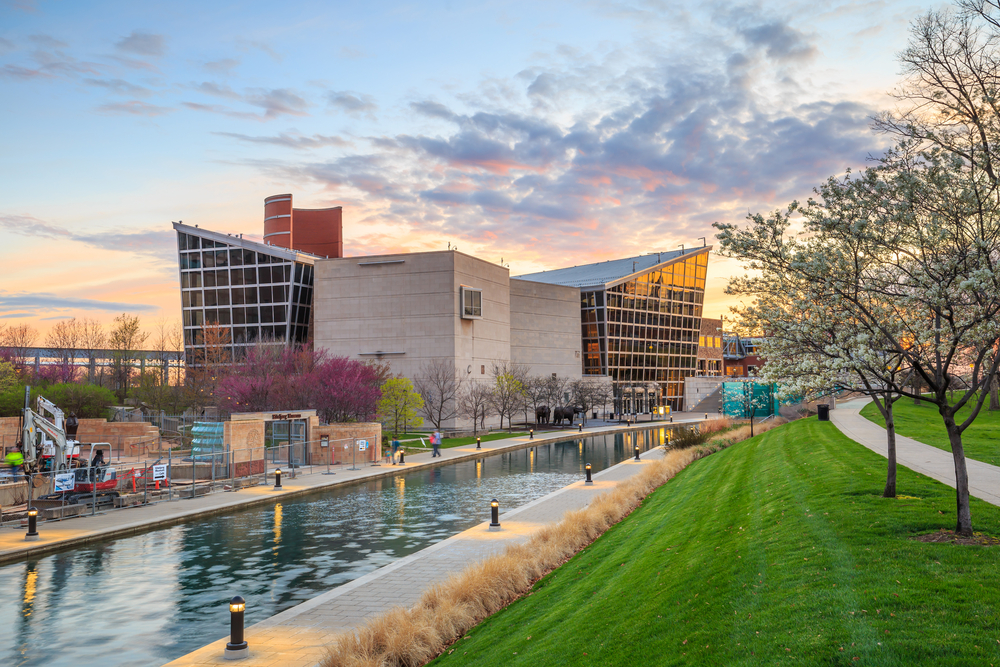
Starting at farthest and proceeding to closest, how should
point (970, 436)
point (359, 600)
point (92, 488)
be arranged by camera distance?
point (970, 436), point (92, 488), point (359, 600)

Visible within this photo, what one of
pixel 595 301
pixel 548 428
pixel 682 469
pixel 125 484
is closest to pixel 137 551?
pixel 125 484

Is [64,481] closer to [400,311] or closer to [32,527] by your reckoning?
[32,527]

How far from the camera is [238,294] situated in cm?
7988

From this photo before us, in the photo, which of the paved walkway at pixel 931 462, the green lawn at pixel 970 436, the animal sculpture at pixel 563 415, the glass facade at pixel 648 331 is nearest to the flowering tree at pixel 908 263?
the paved walkway at pixel 931 462

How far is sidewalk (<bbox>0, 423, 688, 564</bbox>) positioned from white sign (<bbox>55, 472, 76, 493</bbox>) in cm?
114

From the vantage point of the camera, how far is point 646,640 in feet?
28.6

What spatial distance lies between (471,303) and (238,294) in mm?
28098

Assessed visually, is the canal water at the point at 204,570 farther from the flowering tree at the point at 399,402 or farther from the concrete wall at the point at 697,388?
the concrete wall at the point at 697,388

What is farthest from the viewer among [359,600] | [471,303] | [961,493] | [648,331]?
[648,331]

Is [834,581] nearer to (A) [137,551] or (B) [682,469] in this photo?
(A) [137,551]

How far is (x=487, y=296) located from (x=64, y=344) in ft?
187

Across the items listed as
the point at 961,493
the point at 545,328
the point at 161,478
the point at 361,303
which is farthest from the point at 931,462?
the point at 545,328

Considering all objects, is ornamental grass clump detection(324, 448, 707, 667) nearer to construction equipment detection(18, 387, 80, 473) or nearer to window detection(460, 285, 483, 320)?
construction equipment detection(18, 387, 80, 473)

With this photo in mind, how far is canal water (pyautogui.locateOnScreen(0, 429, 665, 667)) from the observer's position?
12.2 m
